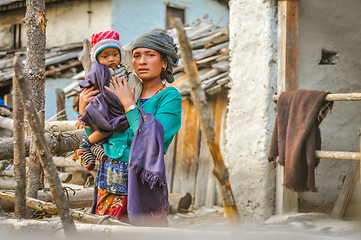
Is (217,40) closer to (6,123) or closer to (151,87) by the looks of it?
(6,123)

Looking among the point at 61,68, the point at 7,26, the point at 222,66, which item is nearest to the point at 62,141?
the point at 222,66

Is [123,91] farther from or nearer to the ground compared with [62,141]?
farther from the ground

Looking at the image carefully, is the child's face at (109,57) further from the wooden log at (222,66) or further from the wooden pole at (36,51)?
the wooden log at (222,66)

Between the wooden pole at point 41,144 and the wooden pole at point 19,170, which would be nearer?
the wooden pole at point 41,144

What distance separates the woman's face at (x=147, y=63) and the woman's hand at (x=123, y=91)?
0.29 ft

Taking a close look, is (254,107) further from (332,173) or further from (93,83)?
(93,83)

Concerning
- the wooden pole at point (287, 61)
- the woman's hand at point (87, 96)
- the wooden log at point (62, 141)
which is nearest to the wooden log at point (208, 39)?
the wooden pole at point (287, 61)

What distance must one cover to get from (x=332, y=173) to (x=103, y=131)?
12.3 feet

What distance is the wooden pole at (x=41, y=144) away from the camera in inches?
61.4

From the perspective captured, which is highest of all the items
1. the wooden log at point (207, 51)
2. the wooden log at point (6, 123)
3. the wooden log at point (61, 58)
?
the wooden log at point (61, 58)

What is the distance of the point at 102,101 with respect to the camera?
2113 millimetres

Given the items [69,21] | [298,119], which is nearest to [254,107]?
[298,119]

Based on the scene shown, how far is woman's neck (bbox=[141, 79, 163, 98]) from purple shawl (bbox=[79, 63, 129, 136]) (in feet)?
0.49

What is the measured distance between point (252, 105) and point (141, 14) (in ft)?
25.0
